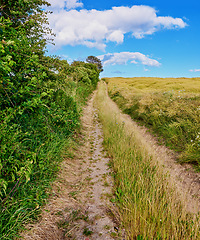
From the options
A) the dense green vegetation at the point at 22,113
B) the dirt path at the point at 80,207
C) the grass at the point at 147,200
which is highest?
the dense green vegetation at the point at 22,113

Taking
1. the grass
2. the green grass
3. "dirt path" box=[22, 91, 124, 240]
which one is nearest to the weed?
"dirt path" box=[22, 91, 124, 240]

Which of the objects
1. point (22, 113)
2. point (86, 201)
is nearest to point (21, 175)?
point (22, 113)

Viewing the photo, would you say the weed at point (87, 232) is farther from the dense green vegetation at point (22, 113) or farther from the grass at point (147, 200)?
the dense green vegetation at point (22, 113)

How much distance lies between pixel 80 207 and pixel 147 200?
1.40 meters

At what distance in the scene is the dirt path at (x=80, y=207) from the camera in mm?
A: 2281

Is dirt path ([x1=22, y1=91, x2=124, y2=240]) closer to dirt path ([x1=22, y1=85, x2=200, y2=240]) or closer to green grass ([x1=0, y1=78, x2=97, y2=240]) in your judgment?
dirt path ([x1=22, y1=85, x2=200, y2=240])

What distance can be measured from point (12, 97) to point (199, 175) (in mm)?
5029

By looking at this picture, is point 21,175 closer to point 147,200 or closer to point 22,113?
point 22,113

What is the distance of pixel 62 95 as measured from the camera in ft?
20.6

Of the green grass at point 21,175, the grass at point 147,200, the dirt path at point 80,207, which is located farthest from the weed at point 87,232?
the green grass at point 21,175

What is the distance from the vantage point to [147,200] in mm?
2352

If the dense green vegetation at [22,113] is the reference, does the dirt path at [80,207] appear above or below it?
below

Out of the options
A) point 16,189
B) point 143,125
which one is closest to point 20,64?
point 16,189

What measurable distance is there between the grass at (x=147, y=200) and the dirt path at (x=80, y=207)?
0.28 meters
